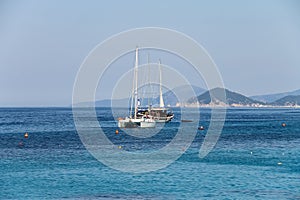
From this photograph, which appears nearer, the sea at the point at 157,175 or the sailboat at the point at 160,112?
the sea at the point at 157,175

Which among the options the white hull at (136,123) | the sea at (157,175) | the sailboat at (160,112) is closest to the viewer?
the sea at (157,175)

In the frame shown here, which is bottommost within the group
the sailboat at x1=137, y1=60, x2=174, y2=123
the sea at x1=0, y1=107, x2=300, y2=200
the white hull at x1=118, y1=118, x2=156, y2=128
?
the sea at x1=0, y1=107, x2=300, y2=200

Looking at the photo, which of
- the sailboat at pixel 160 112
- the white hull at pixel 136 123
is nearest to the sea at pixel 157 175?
the white hull at pixel 136 123

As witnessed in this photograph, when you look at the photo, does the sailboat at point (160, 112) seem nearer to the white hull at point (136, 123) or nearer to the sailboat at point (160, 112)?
the sailboat at point (160, 112)

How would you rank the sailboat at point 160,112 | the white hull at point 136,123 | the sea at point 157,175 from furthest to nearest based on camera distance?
the sailboat at point 160,112 < the white hull at point 136,123 < the sea at point 157,175

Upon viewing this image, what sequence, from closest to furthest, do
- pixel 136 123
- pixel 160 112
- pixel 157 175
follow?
pixel 157 175
pixel 136 123
pixel 160 112

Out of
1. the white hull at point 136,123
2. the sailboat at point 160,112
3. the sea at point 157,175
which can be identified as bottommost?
the sea at point 157,175

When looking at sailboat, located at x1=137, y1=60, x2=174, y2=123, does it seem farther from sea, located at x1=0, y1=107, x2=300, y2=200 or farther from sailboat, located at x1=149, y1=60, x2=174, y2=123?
sea, located at x1=0, y1=107, x2=300, y2=200

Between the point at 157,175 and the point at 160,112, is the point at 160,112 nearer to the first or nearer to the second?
the point at 160,112

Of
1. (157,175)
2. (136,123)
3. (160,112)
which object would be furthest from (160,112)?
(157,175)

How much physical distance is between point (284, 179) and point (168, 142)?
39.6 m

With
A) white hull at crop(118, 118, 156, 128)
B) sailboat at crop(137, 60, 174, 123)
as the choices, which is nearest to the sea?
white hull at crop(118, 118, 156, 128)

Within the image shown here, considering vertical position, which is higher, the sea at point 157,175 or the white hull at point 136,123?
the white hull at point 136,123

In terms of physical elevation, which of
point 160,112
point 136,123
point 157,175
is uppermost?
point 160,112
